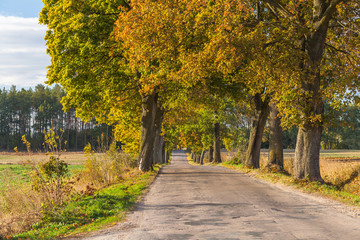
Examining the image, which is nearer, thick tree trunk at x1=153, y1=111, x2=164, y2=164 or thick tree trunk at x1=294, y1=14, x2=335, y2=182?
thick tree trunk at x1=294, y1=14, x2=335, y2=182

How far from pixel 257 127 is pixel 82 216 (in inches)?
717

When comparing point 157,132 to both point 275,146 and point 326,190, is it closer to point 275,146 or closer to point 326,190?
point 275,146

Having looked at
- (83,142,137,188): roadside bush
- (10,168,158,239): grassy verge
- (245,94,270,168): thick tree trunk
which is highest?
(245,94,270,168): thick tree trunk

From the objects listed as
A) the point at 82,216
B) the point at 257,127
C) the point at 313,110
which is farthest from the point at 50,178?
the point at 257,127

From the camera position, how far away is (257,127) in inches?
1013

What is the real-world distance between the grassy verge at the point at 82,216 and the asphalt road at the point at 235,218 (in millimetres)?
521

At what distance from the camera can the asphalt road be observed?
733cm

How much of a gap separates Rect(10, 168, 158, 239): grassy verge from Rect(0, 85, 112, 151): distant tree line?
99356 millimetres

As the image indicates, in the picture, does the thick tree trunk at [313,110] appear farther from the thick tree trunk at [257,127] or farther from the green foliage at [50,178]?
the green foliage at [50,178]

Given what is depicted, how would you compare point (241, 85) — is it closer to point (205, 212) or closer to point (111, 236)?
point (205, 212)

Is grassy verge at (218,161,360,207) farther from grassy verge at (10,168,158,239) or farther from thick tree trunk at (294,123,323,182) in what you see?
grassy verge at (10,168,158,239)

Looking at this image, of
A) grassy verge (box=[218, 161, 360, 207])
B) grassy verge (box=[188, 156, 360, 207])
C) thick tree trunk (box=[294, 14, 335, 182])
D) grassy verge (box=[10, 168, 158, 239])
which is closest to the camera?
grassy verge (box=[10, 168, 158, 239])

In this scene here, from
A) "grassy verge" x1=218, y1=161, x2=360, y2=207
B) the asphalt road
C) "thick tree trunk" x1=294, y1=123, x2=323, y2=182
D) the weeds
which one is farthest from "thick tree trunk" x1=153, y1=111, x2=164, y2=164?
the asphalt road

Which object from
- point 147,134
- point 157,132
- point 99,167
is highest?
point 157,132
